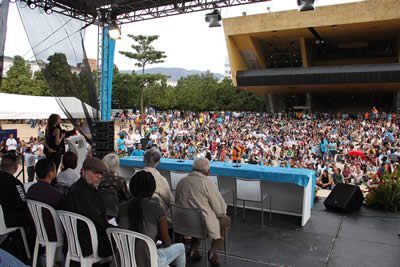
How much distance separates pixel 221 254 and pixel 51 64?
A: 150 inches

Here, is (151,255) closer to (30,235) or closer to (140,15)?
(30,235)

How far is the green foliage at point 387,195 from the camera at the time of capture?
4.70 metres

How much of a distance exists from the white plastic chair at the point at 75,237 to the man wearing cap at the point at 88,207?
0.03 metres

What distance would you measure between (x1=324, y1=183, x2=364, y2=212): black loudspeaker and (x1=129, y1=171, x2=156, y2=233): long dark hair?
11.4 feet

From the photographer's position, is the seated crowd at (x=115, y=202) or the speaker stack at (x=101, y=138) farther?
the speaker stack at (x=101, y=138)

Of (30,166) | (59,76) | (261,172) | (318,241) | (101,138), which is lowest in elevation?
(318,241)

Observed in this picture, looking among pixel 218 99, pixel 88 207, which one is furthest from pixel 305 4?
pixel 218 99

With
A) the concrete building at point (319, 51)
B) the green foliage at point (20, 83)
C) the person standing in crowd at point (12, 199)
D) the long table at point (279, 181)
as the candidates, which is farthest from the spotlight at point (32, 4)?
the green foliage at point (20, 83)

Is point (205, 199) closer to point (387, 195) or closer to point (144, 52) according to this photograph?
point (387, 195)

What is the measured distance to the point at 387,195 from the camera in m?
4.78

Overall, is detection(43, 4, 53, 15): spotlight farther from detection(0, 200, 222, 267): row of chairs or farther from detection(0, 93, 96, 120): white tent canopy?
detection(0, 93, 96, 120): white tent canopy

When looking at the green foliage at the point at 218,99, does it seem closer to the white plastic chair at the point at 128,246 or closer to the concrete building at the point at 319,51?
the concrete building at the point at 319,51

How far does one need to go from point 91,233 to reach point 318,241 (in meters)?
2.61

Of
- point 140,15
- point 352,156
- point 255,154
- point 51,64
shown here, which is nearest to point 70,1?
point 140,15
